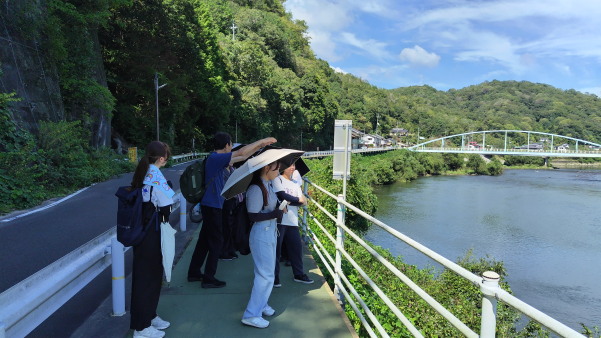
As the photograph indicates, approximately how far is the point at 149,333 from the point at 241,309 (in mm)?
878

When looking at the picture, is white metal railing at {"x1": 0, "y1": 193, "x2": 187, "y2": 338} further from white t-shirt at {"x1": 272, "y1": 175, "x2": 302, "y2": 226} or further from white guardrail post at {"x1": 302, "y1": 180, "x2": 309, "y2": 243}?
white guardrail post at {"x1": 302, "y1": 180, "x2": 309, "y2": 243}

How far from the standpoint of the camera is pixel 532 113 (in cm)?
14550

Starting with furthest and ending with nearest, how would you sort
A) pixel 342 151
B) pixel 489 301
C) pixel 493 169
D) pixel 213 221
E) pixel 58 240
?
pixel 493 169
pixel 58 240
pixel 342 151
pixel 213 221
pixel 489 301

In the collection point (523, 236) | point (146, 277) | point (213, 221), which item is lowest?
point (523, 236)

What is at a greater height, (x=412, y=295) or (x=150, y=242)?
(x=150, y=242)

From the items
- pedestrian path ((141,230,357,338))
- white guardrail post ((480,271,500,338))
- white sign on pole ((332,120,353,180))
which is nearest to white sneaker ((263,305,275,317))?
pedestrian path ((141,230,357,338))

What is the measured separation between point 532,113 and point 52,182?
16099 cm

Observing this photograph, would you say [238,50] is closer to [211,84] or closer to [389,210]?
[211,84]

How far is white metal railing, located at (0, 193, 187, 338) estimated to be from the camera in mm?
2145

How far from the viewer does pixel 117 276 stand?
3420 mm

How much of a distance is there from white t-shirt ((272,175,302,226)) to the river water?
484 inches

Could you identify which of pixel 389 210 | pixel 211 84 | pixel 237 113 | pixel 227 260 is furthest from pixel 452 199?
pixel 227 260

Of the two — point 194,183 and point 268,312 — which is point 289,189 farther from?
point 268,312

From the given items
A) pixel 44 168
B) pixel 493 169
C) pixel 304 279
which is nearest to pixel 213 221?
pixel 304 279
